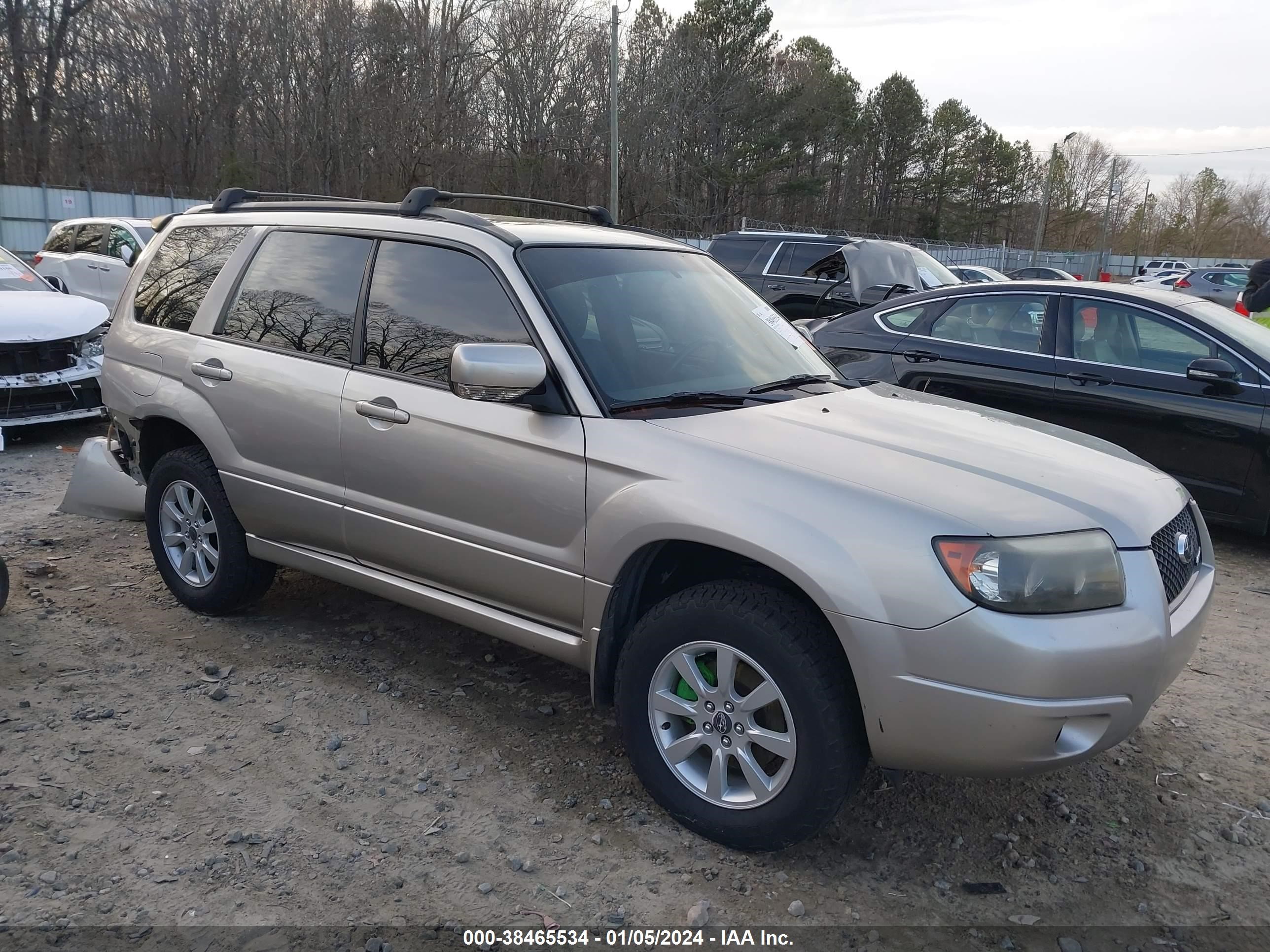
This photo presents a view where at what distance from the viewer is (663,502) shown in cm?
285

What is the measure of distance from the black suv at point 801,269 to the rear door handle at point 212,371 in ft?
25.5

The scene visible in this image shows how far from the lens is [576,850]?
2887 millimetres

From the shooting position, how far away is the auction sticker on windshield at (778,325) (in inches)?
157

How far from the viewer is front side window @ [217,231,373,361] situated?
12.5 ft

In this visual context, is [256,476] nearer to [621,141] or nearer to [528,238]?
[528,238]

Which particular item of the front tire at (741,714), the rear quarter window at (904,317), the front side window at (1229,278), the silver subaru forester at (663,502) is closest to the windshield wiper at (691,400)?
the silver subaru forester at (663,502)

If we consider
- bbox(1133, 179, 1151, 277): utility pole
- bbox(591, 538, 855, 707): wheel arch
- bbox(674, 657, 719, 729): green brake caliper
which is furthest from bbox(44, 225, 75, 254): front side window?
bbox(1133, 179, 1151, 277): utility pole

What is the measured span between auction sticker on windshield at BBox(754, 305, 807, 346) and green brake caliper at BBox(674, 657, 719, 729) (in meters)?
1.65

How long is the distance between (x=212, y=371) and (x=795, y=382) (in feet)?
8.29

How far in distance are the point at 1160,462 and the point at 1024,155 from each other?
254 feet

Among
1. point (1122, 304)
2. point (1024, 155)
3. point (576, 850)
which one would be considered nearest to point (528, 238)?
point (576, 850)

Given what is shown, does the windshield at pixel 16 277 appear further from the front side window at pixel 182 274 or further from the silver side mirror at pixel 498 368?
the silver side mirror at pixel 498 368

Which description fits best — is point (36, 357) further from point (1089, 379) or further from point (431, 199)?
point (1089, 379)

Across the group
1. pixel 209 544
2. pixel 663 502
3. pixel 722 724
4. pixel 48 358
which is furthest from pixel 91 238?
pixel 722 724
